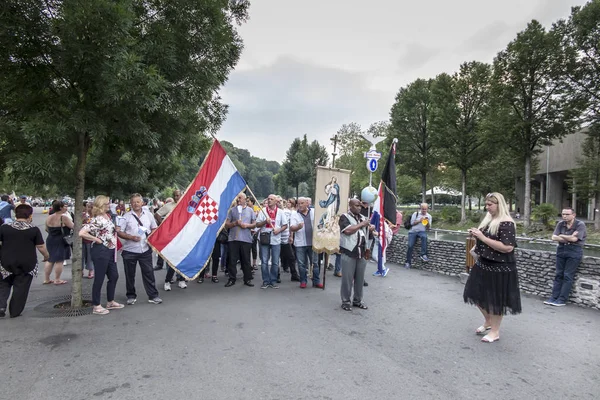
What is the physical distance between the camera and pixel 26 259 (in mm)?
5633

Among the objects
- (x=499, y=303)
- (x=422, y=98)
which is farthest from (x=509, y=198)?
→ (x=499, y=303)

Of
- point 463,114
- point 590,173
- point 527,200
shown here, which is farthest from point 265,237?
point 463,114

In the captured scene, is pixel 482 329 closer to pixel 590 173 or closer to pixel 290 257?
pixel 290 257

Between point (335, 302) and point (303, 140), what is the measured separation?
5230 centimetres

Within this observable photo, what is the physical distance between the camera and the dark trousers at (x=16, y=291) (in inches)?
220

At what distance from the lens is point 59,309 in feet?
20.0

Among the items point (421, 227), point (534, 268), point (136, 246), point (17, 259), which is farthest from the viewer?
point (421, 227)

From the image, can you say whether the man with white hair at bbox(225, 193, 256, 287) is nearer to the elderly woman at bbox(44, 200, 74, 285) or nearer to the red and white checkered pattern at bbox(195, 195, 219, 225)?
the red and white checkered pattern at bbox(195, 195, 219, 225)

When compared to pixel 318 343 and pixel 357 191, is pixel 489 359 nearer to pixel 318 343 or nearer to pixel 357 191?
pixel 318 343

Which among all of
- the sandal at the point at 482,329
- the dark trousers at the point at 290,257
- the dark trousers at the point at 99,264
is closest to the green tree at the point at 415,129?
the dark trousers at the point at 290,257

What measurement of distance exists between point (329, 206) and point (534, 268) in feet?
14.3

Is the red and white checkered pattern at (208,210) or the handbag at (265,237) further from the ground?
the red and white checkered pattern at (208,210)

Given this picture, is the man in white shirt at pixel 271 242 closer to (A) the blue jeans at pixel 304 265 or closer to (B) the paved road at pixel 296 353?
(A) the blue jeans at pixel 304 265

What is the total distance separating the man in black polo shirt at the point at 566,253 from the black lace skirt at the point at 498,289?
253cm
